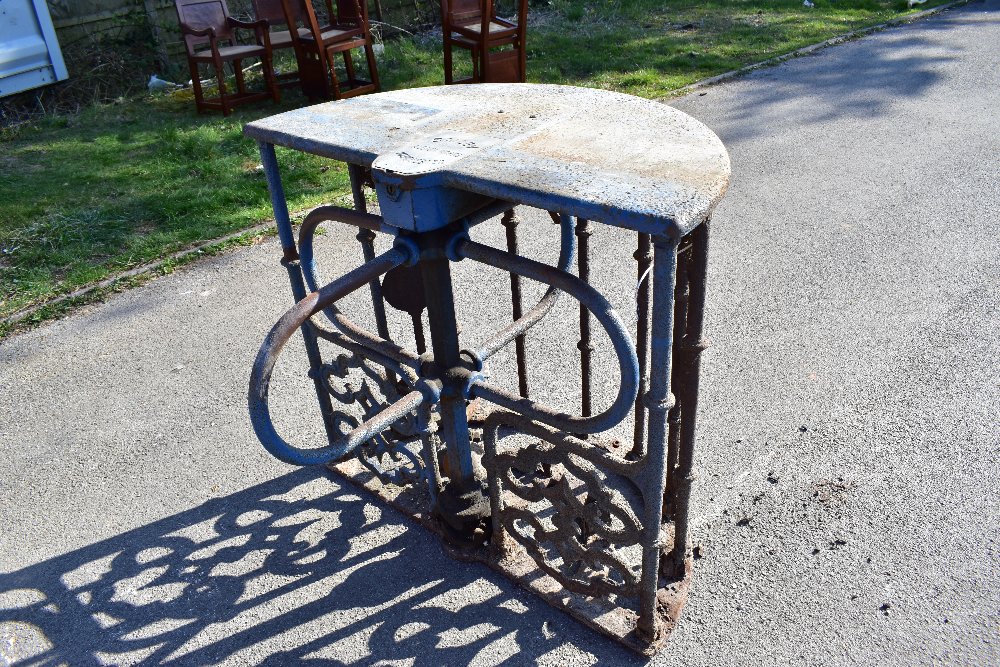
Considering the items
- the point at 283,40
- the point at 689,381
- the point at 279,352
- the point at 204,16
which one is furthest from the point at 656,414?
the point at 204,16

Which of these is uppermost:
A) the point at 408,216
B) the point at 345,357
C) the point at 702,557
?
the point at 408,216

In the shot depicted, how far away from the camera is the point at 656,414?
197 cm

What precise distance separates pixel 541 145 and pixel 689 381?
696mm

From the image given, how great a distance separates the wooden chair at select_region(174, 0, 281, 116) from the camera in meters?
6.80

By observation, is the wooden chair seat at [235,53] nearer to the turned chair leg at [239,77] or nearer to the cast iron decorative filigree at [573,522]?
the turned chair leg at [239,77]

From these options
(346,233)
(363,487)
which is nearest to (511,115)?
(363,487)

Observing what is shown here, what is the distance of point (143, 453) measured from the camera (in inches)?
124

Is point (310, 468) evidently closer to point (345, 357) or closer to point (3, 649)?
point (345, 357)

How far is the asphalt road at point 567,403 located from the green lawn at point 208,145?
474mm

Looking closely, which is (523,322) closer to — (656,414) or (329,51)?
(656,414)

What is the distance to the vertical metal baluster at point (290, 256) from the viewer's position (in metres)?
2.54

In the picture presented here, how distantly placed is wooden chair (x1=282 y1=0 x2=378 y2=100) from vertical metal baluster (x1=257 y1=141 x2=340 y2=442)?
429 cm

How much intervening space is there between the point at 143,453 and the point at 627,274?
2.33 m

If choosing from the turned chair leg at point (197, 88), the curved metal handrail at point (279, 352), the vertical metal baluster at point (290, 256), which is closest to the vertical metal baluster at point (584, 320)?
the curved metal handrail at point (279, 352)
